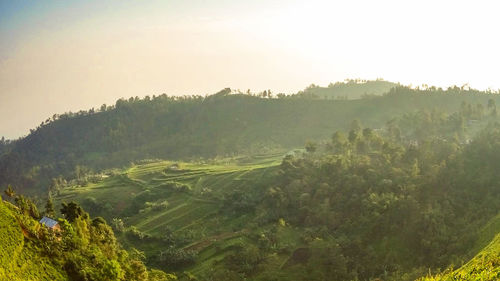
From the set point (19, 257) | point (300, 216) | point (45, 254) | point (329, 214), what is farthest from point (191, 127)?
point (19, 257)

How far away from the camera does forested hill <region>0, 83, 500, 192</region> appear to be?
451 ft

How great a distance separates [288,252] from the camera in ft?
181

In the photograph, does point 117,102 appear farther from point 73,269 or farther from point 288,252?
point 73,269

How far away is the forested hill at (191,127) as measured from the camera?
138 m

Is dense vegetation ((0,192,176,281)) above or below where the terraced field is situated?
above

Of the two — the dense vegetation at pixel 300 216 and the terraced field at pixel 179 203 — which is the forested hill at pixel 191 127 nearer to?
the dense vegetation at pixel 300 216

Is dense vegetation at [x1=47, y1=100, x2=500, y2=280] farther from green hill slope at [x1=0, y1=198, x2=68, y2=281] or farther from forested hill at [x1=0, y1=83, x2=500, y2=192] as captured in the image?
forested hill at [x1=0, y1=83, x2=500, y2=192]

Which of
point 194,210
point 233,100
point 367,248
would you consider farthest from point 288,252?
point 233,100

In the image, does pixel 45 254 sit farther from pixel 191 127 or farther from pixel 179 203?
pixel 191 127

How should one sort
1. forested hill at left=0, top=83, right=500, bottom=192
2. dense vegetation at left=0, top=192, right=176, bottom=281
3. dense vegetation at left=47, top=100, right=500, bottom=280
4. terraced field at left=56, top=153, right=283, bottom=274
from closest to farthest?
dense vegetation at left=0, top=192, right=176, bottom=281
dense vegetation at left=47, top=100, right=500, bottom=280
terraced field at left=56, top=153, right=283, bottom=274
forested hill at left=0, top=83, right=500, bottom=192

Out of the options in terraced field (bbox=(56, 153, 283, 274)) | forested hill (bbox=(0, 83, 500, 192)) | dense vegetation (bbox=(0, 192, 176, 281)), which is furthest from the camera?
forested hill (bbox=(0, 83, 500, 192))

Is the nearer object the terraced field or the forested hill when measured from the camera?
the terraced field

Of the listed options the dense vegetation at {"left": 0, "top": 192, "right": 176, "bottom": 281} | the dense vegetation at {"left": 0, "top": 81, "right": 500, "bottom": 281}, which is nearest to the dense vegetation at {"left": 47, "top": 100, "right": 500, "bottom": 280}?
the dense vegetation at {"left": 0, "top": 81, "right": 500, "bottom": 281}

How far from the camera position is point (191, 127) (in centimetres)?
16762
